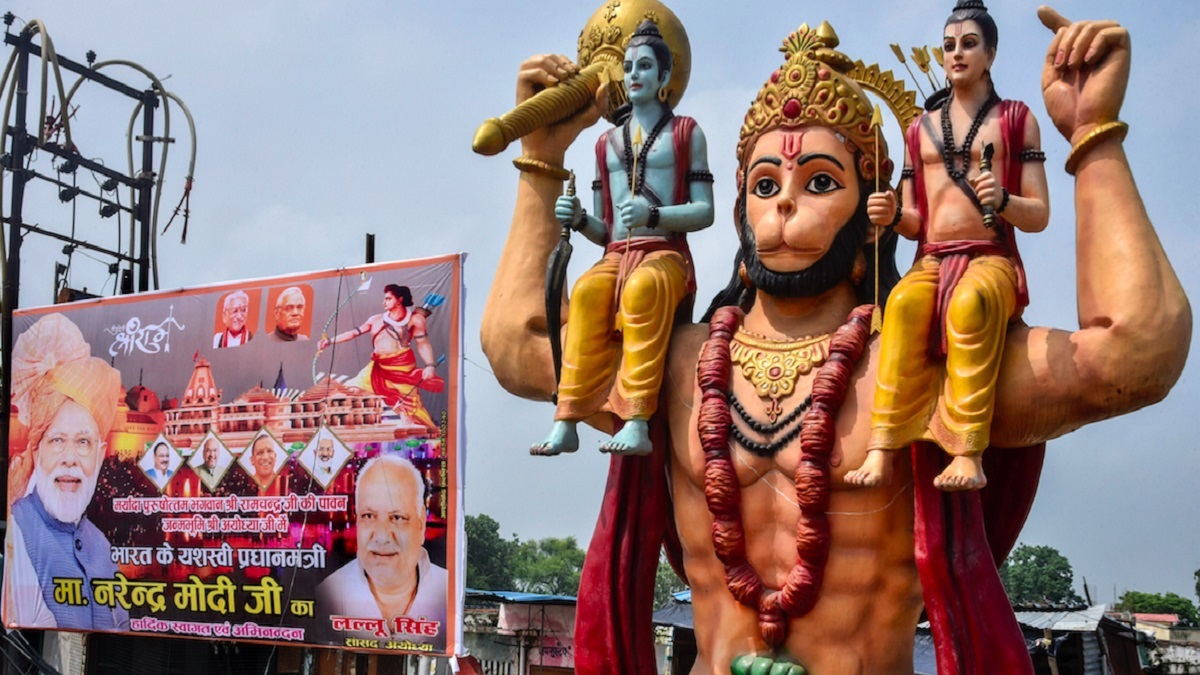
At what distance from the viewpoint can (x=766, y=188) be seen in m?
4.50

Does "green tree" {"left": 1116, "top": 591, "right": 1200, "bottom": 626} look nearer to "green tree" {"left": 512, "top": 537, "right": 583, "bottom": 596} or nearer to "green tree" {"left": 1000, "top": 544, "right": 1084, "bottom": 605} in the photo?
"green tree" {"left": 1000, "top": 544, "right": 1084, "bottom": 605}

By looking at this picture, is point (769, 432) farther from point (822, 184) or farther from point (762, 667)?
point (822, 184)

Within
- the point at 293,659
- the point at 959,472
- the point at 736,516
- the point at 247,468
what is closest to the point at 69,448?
the point at 247,468

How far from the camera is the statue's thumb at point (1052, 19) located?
419 centimetres

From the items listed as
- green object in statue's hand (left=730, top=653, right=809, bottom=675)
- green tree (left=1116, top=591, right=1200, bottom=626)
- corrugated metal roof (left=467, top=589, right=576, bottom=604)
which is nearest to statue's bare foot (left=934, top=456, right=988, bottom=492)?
→ green object in statue's hand (left=730, top=653, right=809, bottom=675)

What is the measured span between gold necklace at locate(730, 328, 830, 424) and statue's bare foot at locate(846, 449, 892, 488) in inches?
16.2

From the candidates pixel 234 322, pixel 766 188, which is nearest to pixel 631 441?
pixel 766 188

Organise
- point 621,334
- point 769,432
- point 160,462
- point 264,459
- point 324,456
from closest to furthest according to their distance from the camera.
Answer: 1. point 769,432
2. point 621,334
3. point 324,456
4. point 264,459
5. point 160,462

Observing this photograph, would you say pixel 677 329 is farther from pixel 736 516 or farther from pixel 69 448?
pixel 69 448

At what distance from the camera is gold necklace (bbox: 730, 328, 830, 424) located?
14.2 feet

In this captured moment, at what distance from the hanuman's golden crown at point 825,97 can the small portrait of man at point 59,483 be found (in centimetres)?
820

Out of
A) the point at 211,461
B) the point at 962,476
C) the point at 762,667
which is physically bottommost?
the point at 762,667

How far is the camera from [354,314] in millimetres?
9984

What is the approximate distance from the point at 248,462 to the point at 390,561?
1593 mm
